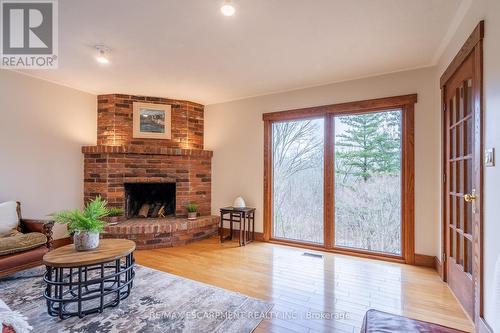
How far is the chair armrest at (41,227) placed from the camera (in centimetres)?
286

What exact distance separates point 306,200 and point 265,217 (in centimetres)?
74

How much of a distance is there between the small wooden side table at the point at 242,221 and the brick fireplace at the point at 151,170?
37 cm

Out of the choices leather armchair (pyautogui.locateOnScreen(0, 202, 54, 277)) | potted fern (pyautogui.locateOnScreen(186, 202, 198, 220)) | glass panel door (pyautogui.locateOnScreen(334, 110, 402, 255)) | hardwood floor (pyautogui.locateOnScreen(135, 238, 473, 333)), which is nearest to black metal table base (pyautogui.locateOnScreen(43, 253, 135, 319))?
leather armchair (pyautogui.locateOnScreen(0, 202, 54, 277))

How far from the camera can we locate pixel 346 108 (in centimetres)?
354

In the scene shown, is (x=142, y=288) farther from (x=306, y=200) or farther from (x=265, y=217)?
(x=306, y=200)

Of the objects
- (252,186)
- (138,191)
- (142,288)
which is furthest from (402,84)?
(138,191)

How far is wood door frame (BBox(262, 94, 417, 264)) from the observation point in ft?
10.3

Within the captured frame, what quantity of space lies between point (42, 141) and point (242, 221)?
3.20m

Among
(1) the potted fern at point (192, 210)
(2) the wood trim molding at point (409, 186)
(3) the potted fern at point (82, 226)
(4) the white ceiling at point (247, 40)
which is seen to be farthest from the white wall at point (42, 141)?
(2) the wood trim molding at point (409, 186)

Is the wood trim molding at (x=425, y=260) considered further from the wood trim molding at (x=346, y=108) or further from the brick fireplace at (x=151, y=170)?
the brick fireplace at (x=151, y=170)

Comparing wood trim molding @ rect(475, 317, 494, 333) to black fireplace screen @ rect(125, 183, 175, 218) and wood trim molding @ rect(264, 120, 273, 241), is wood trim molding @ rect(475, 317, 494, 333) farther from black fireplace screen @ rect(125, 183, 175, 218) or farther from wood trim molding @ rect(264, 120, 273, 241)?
black fireplace screen @ rect(125, 183, 175, 218)

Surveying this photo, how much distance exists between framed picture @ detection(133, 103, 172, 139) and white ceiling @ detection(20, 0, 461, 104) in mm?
625

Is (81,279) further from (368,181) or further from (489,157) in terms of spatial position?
(368,181)

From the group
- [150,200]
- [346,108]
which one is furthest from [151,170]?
[346,108]
